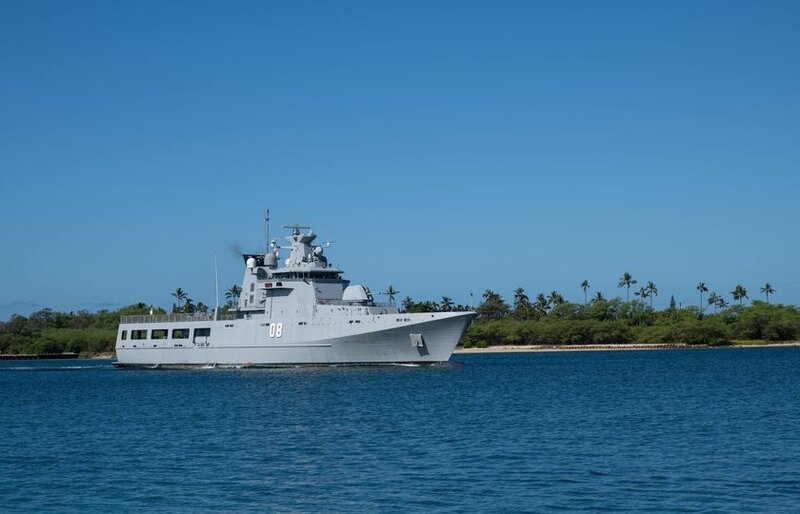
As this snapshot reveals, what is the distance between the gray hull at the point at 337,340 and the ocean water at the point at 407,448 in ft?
28.6

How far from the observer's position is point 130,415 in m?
43.0

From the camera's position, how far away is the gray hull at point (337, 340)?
6488cm

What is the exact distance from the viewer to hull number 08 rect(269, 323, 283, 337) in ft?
228

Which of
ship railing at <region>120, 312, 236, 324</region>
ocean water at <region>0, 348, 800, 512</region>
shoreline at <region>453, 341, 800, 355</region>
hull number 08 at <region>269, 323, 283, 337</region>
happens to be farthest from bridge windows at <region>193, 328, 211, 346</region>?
shoreline at <region>453, 341, 800, 355</region>

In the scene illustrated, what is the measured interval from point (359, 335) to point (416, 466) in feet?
128

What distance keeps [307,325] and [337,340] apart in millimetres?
2676

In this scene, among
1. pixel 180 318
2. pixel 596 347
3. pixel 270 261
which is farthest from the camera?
pixel 596 347

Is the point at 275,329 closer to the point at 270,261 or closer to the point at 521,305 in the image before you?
the point at 270,261

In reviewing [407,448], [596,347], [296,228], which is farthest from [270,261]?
[596,347]

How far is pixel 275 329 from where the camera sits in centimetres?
6975

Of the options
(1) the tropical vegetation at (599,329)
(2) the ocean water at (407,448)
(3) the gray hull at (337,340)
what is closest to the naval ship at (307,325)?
(3) the gray hull at (337,340)

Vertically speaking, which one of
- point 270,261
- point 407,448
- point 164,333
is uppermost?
point 270,261

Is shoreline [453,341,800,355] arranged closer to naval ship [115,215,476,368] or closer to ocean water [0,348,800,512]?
naval ship [115,215,476,368]

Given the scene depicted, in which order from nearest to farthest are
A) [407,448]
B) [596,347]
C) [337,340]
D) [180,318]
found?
[407,448] → [337,340] → [180,318] → [596,347]
